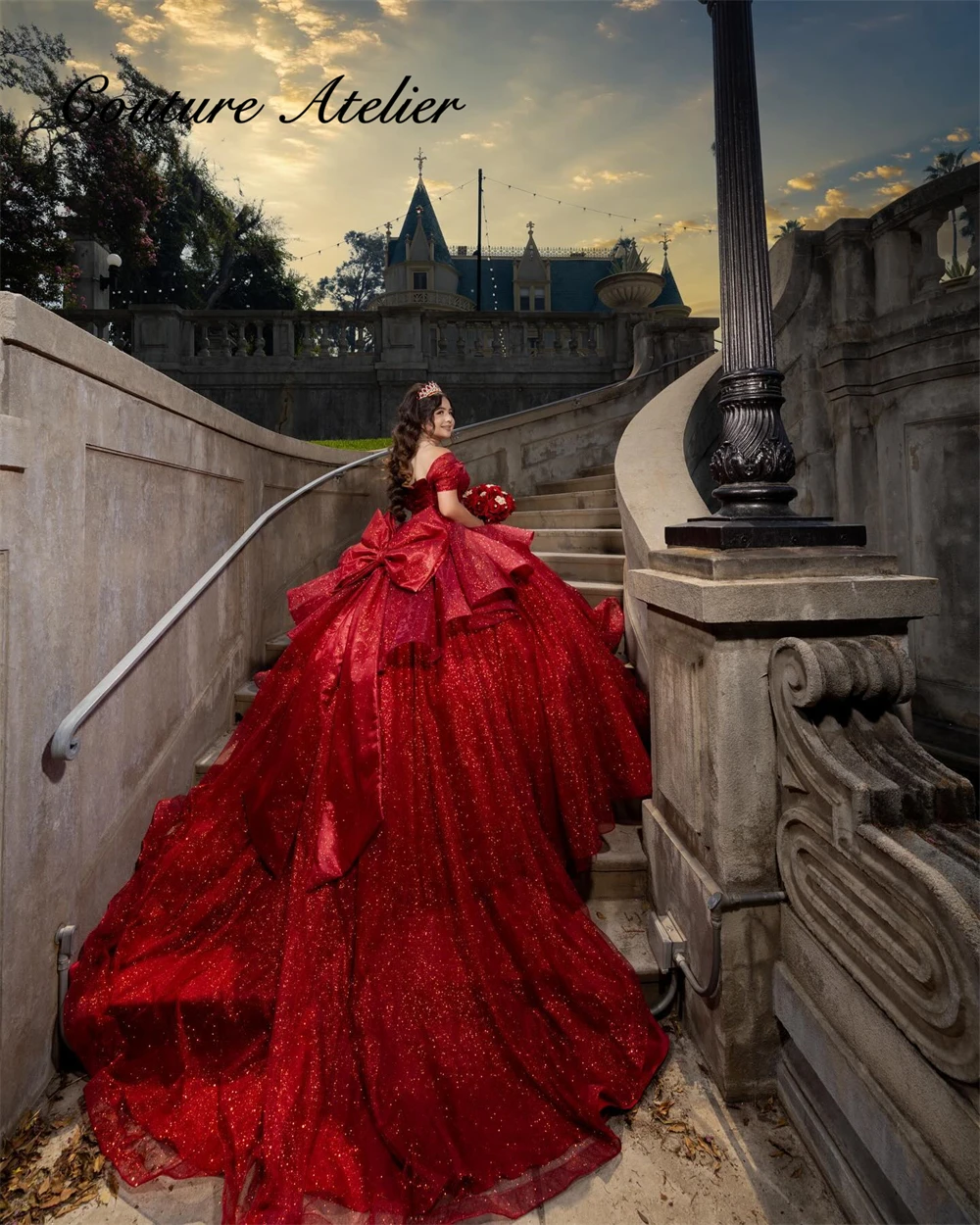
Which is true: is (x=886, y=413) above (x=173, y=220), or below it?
below

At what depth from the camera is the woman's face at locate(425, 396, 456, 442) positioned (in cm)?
368

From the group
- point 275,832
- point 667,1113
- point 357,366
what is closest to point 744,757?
point 667,1113

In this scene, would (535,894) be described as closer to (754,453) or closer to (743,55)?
(754,453)

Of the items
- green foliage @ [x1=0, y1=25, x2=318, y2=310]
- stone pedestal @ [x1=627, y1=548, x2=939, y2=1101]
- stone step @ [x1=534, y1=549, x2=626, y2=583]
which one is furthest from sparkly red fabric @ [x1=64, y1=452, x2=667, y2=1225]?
green foliage @ [x1=0, y1=25, x2=318, y2=310]

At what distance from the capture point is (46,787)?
2.33 metres

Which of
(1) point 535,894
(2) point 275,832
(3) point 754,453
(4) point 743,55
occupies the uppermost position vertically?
(4) point 743,55

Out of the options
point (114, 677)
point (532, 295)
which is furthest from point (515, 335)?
point (532, 295)

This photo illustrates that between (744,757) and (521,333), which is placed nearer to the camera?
(744,757)

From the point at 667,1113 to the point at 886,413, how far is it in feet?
A: 17.2

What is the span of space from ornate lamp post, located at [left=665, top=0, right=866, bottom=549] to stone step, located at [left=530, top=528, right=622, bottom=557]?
246cm

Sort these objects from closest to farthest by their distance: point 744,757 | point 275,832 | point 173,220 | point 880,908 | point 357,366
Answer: point 880,908 < point 744,757 < point 275,832 < point 357,366 < point 173,220

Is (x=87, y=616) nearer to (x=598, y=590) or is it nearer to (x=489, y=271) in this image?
(x=598, y=590)

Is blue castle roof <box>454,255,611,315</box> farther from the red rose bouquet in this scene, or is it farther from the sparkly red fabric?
the sparkly red fabric

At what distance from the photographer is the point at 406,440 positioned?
376 cm
